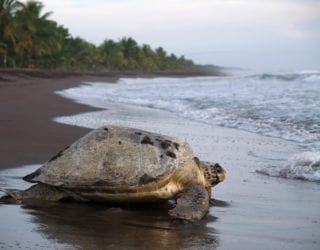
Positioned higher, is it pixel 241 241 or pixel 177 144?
pixel 177 144

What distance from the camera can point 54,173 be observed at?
4.53m

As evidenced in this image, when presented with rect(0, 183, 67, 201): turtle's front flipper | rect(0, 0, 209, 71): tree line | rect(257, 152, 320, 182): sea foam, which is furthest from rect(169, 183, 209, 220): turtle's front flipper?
rect(0, 0, 209, 71): tree line

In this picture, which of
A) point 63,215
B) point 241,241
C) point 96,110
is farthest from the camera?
point 96,110

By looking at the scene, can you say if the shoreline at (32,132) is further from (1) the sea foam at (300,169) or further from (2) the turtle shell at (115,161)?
(1) the sea foam at (300,169)

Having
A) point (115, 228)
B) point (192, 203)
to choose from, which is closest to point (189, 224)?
point (192, 203)

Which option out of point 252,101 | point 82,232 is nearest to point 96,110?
point 252,101

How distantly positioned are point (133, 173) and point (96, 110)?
10.2m

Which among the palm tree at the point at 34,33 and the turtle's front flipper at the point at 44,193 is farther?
the palm tree at the point at 34,33

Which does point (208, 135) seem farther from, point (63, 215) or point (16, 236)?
point (16, 236)

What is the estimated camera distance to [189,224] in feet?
13.5

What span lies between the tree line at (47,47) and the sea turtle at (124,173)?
34.2 m

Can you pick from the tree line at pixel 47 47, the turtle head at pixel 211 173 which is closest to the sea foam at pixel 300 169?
the turtle head at pixel 211 173

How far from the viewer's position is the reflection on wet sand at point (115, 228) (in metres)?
3.48

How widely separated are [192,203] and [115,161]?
0.70 m
